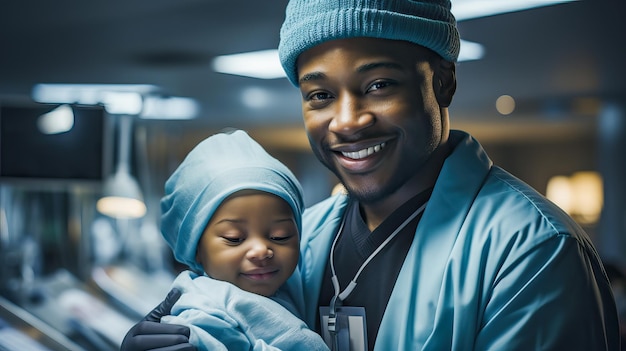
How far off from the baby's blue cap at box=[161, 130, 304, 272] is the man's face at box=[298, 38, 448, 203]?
11cm

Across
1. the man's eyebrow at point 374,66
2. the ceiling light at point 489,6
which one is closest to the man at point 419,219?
the man's eyebrow at point 374,66

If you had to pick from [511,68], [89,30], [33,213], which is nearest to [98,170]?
[89,30]

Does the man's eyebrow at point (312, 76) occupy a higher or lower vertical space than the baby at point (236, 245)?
higher

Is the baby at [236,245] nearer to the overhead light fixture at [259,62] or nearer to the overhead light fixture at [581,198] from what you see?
the overhead light fixture at [259,62]

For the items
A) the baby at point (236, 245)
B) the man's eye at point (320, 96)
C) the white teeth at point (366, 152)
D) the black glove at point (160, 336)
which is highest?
the man's eye at point (320, 96)

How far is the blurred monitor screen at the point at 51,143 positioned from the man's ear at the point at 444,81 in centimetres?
259

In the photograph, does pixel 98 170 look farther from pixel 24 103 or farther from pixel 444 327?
pixel 444 327

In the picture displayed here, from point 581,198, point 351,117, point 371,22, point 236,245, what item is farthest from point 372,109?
point 581,198

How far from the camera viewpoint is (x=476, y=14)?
3.55 metres

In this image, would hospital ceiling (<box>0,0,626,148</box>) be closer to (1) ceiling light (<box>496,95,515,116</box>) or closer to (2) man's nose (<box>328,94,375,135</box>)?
(1) ceiling light (<box>496,95,515,116</box>)

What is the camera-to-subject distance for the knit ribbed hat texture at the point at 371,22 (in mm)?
1119

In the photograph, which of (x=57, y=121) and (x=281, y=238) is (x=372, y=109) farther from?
(x=57, y=121)

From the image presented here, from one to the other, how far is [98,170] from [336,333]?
2565 mm

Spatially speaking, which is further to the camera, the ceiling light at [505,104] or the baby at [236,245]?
the ceiling light at [505,104]
